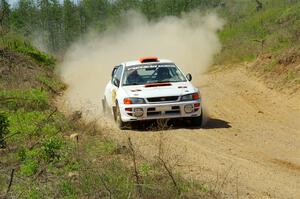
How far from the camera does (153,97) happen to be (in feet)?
40.1

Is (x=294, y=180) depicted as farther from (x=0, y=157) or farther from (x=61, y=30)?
(x=61, y=30)

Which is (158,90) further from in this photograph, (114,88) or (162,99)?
(114,88)

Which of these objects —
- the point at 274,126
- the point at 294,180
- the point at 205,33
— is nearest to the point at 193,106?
the point at 274,126

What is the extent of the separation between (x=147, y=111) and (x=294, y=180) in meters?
4.71

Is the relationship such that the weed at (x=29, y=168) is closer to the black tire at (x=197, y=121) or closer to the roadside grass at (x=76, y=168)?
the roadside grass at (x=76, y=168)

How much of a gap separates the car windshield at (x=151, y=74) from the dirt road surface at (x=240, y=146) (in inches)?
51.5

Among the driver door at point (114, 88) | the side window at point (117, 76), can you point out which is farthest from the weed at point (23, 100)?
the side window at point (117, 76)

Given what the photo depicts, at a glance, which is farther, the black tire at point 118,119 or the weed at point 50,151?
the black tire at point 118,119

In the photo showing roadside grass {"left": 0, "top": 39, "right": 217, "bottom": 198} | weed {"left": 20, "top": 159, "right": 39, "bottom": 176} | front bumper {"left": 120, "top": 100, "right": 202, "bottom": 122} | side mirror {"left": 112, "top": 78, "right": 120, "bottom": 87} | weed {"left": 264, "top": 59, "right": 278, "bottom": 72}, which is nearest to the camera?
roadside grass {"left": 0, "top": 39, "right": 217, "bottom": 198}

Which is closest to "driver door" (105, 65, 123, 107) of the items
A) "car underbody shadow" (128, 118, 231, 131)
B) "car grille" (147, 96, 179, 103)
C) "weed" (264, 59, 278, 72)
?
"car underbody shadow" (128, 118, 231, 131)

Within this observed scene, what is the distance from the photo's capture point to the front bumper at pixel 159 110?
1212 cm

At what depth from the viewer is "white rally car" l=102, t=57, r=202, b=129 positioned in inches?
478

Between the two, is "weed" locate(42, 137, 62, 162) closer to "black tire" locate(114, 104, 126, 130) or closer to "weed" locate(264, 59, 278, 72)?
"black tire" locate(114, 104, 126, 130)

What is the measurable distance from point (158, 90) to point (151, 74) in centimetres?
114
